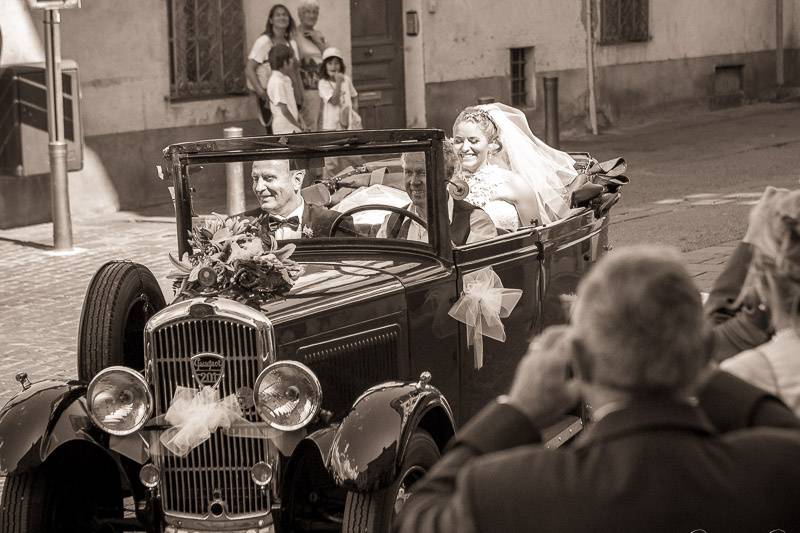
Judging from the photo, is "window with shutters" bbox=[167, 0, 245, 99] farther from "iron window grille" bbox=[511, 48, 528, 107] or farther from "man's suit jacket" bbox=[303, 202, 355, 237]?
"man's suit jacket" bbox=[303, 202, 355, 237]

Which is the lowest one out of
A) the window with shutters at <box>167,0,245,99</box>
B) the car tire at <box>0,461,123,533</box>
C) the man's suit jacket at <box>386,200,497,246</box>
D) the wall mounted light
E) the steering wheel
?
the car tire at <box>0,461,123,533</box>

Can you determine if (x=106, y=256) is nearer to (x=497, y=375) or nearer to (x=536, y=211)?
(x=536, y=211)

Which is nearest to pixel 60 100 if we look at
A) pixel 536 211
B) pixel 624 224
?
pixel 624 224

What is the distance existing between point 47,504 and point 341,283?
127cm

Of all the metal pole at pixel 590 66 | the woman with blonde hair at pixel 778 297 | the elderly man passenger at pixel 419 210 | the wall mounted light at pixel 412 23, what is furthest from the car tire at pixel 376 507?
the metal pole at pixel 590 66

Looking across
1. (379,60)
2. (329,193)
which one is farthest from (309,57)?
(329,193)

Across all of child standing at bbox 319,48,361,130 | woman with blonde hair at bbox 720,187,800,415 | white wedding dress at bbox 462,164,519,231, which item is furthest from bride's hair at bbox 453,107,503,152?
child standing at bbox 319,48,361,130

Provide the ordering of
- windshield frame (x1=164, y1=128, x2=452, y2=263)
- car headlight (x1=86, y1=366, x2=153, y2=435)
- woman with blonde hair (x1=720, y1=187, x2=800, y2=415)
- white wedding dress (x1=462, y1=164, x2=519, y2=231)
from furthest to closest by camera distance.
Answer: white wedding dress (x1=462, y1=164, x2=519, y2=231), windshield frame (x1=164, y1=128, x2=452, y2=263), car headlight (x1=86, y1=366, x2=153, y2=435), woman with blonde hair (x1=720, y1=187, x2=800, y2=415)

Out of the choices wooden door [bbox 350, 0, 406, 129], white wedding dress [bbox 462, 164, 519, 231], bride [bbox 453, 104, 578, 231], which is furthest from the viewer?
wooden door [bbox 350, 0, 406, 129]

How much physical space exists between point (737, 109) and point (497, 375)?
19.5m

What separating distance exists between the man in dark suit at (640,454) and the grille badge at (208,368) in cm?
236

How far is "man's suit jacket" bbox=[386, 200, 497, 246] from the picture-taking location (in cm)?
577

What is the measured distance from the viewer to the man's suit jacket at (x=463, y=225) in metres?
5.77

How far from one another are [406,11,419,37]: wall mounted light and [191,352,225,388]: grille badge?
48.4 ft
